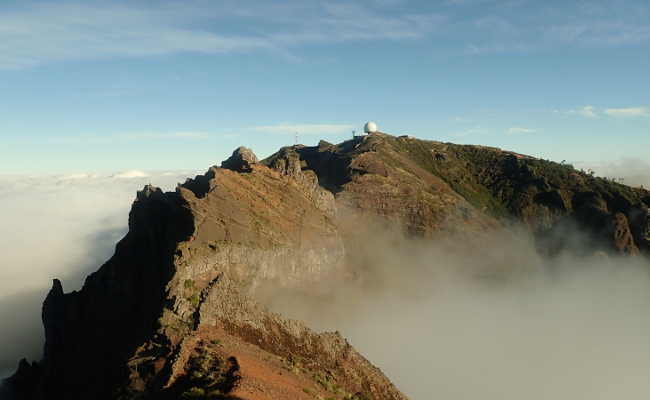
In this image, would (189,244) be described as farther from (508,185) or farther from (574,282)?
(508,185)

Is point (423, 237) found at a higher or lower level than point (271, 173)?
lower

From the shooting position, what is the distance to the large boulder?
82.8 metres

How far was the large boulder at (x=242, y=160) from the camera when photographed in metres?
82.8

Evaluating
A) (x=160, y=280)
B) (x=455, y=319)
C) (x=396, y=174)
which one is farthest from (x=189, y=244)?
(x=396, y=174)

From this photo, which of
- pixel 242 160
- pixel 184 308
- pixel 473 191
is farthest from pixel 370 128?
pixel 184 308

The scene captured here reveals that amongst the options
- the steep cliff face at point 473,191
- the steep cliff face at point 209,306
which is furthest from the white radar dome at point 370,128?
the steep cliff face at point 209,306

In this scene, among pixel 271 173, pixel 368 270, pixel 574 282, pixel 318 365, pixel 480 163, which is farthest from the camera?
pixel 480 163

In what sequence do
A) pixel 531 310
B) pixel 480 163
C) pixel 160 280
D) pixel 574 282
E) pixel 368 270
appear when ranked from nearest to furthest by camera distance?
1. pixel 160 280
2. pixel 368 270
3. pixel 531 310
4. pixel 574 282
5. pixel 480 163

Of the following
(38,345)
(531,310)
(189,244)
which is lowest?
(38,345)

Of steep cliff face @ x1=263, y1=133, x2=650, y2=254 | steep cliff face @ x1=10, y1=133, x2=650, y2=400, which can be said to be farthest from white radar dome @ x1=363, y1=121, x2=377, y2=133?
steep cliff face @ x1=10, y1=133, x2=650, y2=400

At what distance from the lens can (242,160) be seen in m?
87.6

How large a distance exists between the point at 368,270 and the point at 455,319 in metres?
23.6

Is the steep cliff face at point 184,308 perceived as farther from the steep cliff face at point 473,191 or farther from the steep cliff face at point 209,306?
the steep cliff face at point 473,191

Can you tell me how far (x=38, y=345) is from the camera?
103625mm
